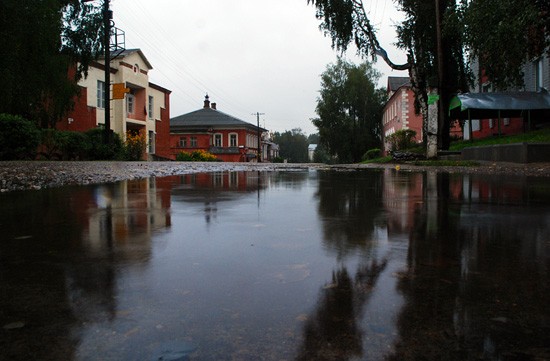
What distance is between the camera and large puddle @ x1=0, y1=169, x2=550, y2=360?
1394 mm

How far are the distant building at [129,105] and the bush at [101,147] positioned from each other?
5.37m

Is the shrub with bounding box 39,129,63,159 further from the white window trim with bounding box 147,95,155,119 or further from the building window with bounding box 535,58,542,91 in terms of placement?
the building window with bounding box 535,58,542,91

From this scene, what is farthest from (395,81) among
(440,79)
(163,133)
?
(440,79)

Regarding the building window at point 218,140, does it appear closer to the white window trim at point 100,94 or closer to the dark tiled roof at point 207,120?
the dark tiled roof at point 207,120

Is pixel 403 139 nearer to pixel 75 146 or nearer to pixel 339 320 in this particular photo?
pixel 75 146

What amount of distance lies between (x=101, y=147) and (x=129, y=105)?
17.0 metres

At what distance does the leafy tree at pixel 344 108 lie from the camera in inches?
2269

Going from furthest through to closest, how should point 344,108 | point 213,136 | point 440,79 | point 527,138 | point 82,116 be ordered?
1. point 213,136
2. point 344,108
3. point 82,116
4. point 440,79
5. point 527,138

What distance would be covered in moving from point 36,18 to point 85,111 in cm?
2536


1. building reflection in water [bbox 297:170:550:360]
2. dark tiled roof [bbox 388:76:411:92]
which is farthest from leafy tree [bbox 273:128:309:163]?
building reflection in water [bbox 297:170:550:360]

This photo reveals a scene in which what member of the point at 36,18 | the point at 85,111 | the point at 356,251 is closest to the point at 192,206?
the point at 356,251

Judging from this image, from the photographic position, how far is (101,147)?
23844 mm

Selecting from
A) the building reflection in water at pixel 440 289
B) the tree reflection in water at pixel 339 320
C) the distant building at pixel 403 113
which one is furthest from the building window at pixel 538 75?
the tree reflection in water at pixel 339 320

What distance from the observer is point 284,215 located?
4.18m
